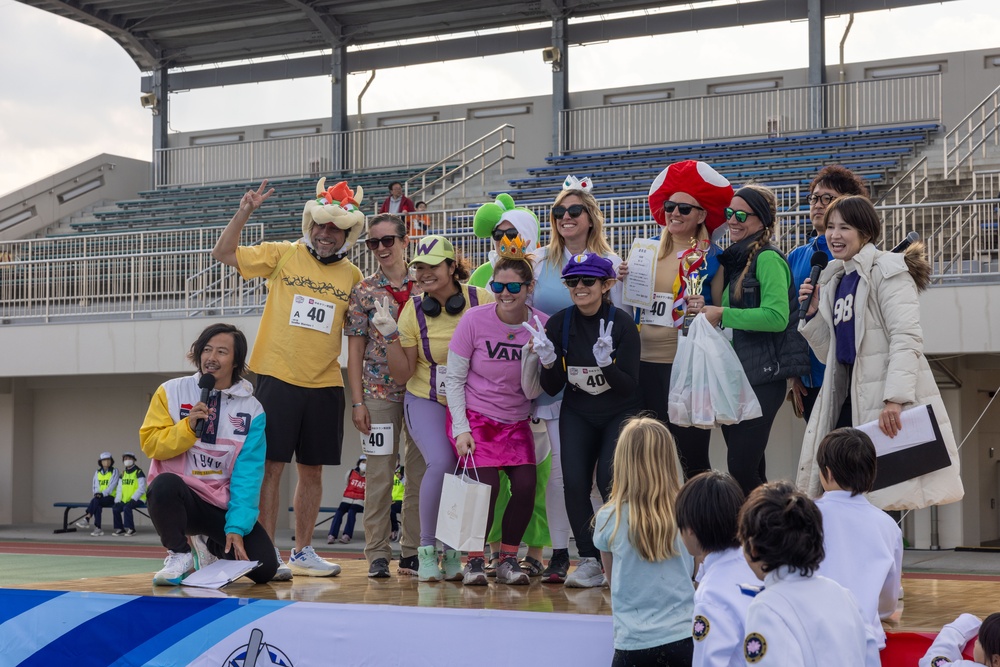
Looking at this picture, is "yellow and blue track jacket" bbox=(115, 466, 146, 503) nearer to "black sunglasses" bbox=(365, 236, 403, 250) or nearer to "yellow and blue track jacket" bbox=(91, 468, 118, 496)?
"yellow and blue track jacket" bbox=(91, 468, 118, 496)

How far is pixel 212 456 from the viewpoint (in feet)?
17.7

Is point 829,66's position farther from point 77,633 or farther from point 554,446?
point 77,633

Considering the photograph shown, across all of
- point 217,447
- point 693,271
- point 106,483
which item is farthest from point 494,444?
point 106,483

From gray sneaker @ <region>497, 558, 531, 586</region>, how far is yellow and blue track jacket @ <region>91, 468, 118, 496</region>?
13314mm

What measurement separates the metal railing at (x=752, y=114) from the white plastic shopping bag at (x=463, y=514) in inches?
616

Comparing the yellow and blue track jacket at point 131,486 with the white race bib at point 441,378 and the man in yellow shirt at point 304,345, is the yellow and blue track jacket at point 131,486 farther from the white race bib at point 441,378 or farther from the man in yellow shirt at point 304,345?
the white race bib at point 441,378

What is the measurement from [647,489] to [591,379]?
117 cm

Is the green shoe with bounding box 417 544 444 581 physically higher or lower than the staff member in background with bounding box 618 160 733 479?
lower

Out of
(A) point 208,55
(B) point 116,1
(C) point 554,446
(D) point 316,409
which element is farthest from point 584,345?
(A) point 208,55

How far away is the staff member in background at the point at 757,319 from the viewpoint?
15.6ft

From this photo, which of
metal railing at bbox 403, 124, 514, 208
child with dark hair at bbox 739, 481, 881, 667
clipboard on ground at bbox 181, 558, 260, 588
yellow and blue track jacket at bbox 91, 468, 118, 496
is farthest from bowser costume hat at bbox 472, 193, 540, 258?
metal railing at bbox 403, 124, 514, 208

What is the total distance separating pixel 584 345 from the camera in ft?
16.3

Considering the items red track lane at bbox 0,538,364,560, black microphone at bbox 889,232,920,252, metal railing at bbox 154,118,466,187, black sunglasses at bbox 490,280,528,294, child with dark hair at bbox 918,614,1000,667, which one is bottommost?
red track lane at bbox 0,538,364,560

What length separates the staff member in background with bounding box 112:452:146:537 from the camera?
17062mm
